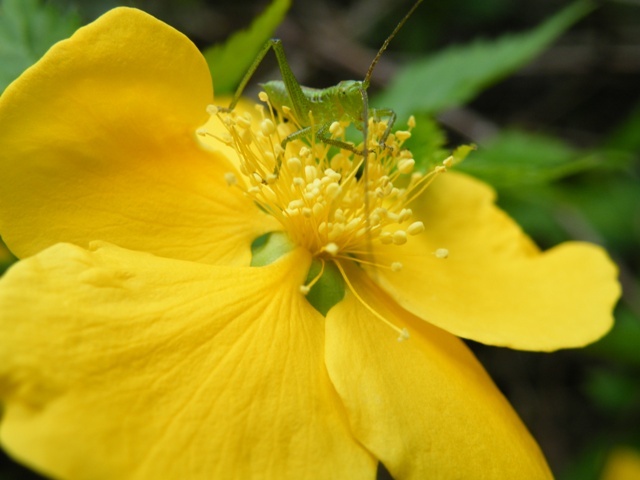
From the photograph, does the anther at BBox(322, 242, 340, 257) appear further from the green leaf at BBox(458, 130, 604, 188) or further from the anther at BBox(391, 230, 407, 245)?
the green leaf at BBox(458, 130, 604, 188)

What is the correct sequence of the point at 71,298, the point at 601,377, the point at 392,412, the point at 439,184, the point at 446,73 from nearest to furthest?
the point at 71,298 → the point at 392,412 → the point at 439,184 → the point at 446,73 → the point at 601,377

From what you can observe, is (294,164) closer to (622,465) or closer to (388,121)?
(388,121)

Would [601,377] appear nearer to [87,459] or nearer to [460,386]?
[460,386]

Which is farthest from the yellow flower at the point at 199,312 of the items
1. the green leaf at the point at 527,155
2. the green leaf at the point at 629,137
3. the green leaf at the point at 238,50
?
the green leaf at the point at 629,137

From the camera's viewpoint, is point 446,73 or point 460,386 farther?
point 446,73

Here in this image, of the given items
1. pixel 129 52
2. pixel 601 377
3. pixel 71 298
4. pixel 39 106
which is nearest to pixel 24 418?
pixel 71 298

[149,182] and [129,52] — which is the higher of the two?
[129,52]

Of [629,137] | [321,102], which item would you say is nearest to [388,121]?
[321,102]

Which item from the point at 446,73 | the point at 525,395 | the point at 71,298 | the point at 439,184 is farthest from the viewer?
the point at 525,395
